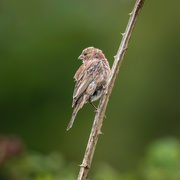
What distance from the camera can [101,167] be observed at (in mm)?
6133

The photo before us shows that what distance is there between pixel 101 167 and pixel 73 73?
13.9 feet

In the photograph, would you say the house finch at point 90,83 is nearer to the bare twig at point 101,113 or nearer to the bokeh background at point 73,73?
the bare twig at point 101,113

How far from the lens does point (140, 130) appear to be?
1148cm

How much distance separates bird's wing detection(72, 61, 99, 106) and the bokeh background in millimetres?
3723

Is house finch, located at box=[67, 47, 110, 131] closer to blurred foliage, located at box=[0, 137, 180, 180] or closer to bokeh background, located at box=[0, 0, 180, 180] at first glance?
blurred foliage, located at box=[0, 137, 180, 180]

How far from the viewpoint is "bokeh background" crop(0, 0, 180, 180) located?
34.4ft

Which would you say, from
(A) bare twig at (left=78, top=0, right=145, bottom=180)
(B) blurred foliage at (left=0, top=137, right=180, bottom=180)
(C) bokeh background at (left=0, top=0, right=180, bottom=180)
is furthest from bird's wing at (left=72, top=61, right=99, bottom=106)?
(C) bokeh background at (left=0, top=0, right=180, bottom=180)

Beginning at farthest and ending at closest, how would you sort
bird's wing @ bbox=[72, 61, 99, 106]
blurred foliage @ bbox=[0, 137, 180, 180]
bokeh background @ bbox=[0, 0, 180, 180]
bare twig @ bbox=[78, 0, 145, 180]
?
bokeh background @ bbox=[0, 0, 180, 180], bird's wing @ bbox=[72, 61, 99, 106], blurred foliage @ bbox=[0, 137, 180, 180], bare twig @ bbox=[78, 0, 145, 180]

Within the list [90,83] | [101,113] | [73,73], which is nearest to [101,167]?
[90,83]

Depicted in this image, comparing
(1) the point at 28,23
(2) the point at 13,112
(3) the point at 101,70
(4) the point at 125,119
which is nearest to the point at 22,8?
(1) the point at 28,23

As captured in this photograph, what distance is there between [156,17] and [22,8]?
9.01ft

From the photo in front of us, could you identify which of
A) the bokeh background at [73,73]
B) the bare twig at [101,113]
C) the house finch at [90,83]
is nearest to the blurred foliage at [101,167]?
the house finch at [90,83]

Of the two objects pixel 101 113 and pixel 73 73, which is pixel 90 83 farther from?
pixel 73 73

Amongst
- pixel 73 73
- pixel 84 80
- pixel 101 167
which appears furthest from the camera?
pixel 73 73
